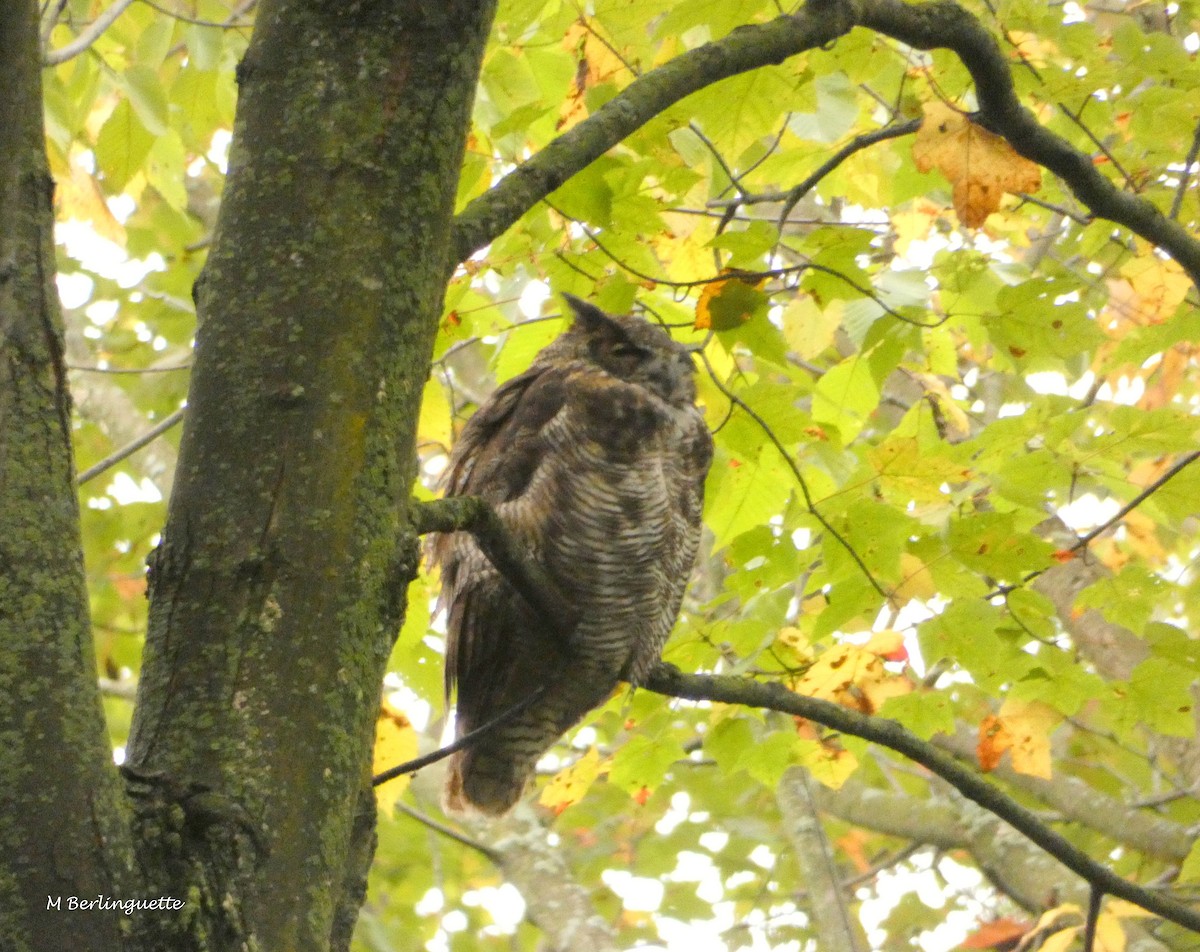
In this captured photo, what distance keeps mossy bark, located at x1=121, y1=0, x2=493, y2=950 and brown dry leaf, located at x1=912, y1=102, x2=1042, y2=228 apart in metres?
1.22

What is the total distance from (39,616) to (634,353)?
231cm

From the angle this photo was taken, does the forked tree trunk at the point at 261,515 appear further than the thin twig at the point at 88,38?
No

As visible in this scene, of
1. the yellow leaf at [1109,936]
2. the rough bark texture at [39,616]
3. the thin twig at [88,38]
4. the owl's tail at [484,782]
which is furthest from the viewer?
the yellow leaf at [1109,936]

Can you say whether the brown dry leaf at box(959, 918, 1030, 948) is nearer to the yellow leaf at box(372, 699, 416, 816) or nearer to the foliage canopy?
the foliage canopy

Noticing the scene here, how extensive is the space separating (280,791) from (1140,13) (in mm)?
4287

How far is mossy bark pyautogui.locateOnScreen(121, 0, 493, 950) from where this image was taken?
52.2 inches

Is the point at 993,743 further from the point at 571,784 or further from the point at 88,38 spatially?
the point at 88,38

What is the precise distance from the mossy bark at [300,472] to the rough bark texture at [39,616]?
9cm

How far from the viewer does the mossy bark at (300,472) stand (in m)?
1.33

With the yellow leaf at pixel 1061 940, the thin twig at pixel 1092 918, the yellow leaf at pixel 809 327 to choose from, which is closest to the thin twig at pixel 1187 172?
the yellow leaf at pixel 809 327

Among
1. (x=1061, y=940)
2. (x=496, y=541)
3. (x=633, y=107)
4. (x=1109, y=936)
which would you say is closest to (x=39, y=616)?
(x=496, y=541)

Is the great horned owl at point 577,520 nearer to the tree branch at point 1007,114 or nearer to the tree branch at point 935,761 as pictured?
the tree branch at point 935,761

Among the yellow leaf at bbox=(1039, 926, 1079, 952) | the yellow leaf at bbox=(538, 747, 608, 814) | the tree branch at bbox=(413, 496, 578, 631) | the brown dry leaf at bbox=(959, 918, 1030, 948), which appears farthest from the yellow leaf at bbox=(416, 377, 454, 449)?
the brown dry leaf at bbox=(959, 918, 1030, 948)

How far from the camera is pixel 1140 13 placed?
4.48m
